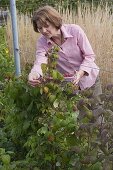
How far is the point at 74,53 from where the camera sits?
11.0 feet

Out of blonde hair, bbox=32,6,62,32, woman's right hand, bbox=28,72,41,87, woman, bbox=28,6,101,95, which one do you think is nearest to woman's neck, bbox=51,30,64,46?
woman, bbox=28,6,101,95

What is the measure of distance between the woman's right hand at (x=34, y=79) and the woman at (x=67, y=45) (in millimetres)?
374

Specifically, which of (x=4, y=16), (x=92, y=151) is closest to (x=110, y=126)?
(x=92, y=151)

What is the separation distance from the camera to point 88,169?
212 centimetres

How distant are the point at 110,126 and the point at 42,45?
1.53 metres

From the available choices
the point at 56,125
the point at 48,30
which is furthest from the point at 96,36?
the point at 56,125

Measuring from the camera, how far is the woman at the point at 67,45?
3238mm

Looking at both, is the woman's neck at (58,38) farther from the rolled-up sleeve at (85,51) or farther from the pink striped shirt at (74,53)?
the rolled-up sleeve at (85,51)

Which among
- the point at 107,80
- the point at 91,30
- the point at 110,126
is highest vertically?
the point at 110,126

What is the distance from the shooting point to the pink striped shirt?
328cm

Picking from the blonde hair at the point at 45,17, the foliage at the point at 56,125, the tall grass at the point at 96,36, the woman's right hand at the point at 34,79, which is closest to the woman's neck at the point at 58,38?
the blonde hair at the point at 45,17

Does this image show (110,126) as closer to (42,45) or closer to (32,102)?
(32,102)

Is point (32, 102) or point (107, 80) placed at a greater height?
point (32, 102)

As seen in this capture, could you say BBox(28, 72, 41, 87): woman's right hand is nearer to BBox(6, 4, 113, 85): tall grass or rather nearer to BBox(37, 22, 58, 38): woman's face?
BBox(37, 22, 58, 38): woman's face
